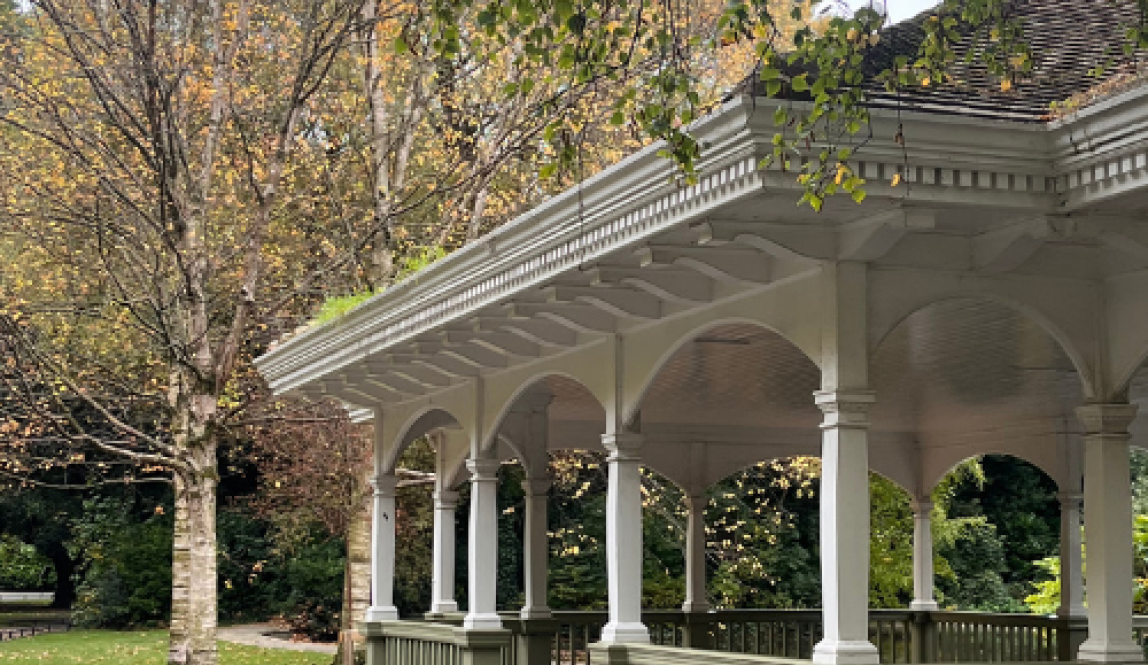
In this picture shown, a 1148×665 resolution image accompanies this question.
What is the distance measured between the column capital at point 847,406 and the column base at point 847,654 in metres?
0.95

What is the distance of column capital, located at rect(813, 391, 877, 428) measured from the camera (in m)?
7.05

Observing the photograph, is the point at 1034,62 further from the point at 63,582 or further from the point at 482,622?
the point at 63,582

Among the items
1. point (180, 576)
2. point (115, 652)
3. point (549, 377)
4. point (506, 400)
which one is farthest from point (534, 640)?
point (115, 652)

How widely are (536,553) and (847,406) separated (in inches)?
320

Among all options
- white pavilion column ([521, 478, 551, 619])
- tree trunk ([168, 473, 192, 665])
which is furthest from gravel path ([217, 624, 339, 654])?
white pavilion column ([521, 478, 551, 619])

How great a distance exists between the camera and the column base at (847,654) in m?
6.88

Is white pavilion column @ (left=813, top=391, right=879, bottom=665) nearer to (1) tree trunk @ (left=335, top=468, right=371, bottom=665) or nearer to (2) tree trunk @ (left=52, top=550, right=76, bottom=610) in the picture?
(1) tree trunk @ (left=335, top=468, right=371, bottom=665)

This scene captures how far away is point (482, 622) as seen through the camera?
12.0m

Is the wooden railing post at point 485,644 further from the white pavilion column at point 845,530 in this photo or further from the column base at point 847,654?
the column base at point 847,654

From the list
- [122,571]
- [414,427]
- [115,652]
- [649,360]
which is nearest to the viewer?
[649,360]

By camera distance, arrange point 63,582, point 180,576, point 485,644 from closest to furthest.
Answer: point 485,644 < point 180,576 < point 63,582

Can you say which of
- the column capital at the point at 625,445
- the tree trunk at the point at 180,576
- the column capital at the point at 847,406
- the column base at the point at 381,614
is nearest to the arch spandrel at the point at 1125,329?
the column capital at the point at 847,406

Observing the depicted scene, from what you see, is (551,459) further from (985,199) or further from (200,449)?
(985,199)

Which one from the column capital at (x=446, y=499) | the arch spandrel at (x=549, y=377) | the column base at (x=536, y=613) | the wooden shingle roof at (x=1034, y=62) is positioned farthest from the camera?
the column base at (x=536, y=613)
